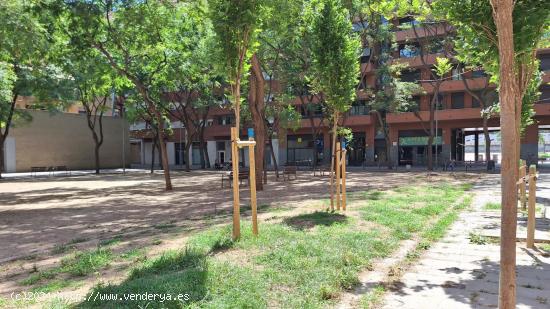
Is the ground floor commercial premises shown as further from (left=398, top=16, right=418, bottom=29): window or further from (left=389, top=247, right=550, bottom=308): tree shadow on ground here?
(left=389, top=247, right=550, bottom=308): tree shadow on ground

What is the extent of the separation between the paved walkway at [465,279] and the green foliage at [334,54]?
172 inches

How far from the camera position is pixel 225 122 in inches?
2323

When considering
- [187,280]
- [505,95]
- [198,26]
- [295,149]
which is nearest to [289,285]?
[187,280]

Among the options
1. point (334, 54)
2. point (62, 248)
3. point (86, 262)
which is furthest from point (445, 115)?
point (86, 262)

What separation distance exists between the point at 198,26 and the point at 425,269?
58.2ft

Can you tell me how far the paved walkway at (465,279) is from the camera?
15.3 ft

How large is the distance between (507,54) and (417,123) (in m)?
44.8

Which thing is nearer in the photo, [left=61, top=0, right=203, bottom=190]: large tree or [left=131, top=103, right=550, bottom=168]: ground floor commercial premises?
[left=61, top=0, right=203, bottom=190]: large tree

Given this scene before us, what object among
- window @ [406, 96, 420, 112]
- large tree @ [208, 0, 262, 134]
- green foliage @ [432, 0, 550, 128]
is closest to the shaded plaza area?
large tree @ [208, 0, 262, 134]

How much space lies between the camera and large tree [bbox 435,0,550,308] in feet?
10.2

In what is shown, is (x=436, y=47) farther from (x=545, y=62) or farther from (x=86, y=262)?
(x=86, y=262)

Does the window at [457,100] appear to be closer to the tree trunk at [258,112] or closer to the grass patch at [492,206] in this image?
the tree trunk at [258,112]

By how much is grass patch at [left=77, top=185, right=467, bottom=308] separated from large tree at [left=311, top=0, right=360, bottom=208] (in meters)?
2.38

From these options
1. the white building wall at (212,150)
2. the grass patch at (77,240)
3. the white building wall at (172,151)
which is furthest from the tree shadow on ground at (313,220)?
the white building wall at (172,151)
